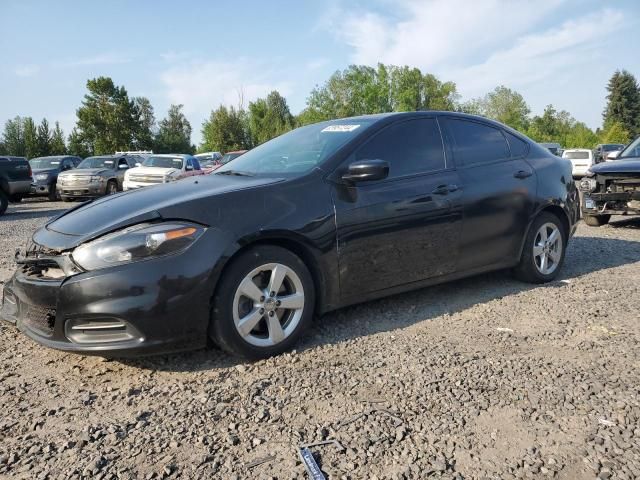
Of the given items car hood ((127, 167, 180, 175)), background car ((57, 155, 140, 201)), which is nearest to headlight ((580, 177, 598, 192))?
car hood ((127, 167, 180, 175))

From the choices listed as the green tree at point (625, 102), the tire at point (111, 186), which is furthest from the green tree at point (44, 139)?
the green tree at point (625, 102)

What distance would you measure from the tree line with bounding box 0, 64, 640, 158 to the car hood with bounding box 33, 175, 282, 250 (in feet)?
159

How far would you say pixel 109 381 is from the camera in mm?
3020

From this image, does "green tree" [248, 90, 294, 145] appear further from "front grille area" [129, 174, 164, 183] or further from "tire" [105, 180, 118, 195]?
"front grille area" [129, 174, 164, 183]

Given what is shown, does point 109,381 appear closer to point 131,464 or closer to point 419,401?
point 131,464

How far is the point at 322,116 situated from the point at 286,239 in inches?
2768

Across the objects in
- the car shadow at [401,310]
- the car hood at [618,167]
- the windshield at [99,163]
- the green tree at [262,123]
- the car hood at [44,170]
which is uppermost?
the green tree at [262,123]

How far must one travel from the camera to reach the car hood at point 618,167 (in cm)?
791

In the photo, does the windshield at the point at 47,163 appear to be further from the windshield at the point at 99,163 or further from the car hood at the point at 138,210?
the car hood at the point at 138,210

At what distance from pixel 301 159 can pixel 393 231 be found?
86 centimetres

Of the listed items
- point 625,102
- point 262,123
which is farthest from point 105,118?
point 625,102

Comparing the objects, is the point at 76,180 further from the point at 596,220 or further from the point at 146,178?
the point at 596,220

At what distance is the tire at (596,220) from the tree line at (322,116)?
46.9 meters

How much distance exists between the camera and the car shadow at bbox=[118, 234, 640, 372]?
3275 millimetres
